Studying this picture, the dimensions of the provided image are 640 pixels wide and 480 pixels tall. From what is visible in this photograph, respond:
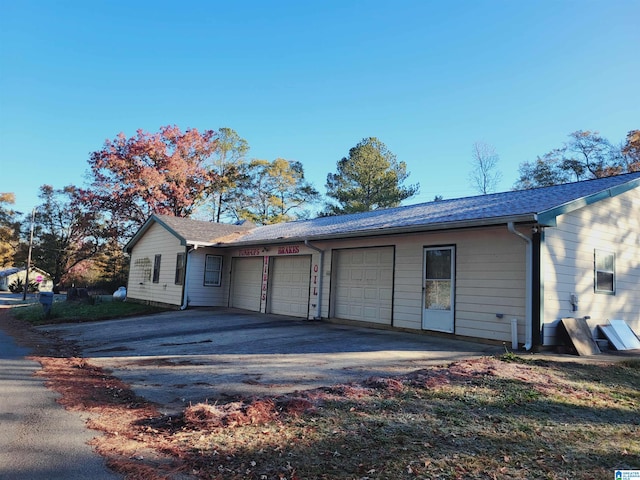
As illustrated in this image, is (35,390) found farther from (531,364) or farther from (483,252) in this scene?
(483,252)

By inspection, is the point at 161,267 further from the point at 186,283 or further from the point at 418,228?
the point at 418,228

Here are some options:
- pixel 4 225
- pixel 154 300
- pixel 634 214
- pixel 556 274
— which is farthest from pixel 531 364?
pixel 4 225

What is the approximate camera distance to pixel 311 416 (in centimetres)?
421

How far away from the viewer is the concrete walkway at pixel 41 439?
10.3ft

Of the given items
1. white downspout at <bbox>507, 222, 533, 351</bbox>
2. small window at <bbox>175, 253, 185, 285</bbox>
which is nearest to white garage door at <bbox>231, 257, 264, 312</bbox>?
small window at <bbox>175, 253, 185, 285</bbox>

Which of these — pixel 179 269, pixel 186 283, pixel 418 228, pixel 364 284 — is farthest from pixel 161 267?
pixel 418 228

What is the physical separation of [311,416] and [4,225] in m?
57.5

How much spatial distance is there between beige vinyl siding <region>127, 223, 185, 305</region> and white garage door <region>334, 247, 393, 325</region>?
7.50m

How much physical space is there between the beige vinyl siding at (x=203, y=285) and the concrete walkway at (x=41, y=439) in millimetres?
11314

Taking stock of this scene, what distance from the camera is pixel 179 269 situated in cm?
1792

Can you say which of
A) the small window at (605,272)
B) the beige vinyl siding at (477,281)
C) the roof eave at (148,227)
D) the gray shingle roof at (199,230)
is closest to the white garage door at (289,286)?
the gray shingle roof at (199,230)

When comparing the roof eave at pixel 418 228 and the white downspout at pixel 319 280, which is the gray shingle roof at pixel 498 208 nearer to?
the roof eave at pixel 418 228

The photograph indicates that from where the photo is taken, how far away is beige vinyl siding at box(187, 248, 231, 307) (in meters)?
17.2

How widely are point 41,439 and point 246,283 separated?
43.6 ft
